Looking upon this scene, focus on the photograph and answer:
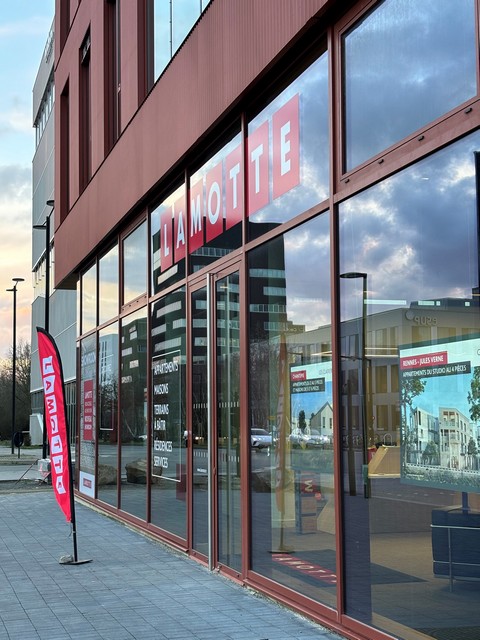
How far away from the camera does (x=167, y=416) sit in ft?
38.1

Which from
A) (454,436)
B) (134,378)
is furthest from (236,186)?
(134,378)

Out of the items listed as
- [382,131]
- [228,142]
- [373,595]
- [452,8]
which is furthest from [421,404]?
[228,142]

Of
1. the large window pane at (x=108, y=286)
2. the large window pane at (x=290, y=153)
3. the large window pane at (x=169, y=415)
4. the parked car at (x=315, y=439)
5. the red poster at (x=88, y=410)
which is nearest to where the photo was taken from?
the parked car at (x=315, y=439)

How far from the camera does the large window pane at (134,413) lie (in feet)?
42.4

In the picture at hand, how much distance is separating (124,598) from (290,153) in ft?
13.7

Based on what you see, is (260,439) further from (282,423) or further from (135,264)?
(135,264)

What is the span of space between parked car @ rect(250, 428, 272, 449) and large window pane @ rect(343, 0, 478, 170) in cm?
265

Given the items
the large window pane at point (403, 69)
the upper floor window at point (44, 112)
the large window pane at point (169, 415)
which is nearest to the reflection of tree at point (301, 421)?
the large window pane at point (403, 69)

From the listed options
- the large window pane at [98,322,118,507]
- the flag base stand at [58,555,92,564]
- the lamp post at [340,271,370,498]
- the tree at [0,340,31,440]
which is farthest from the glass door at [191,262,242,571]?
the tree at [0,340,31,440]

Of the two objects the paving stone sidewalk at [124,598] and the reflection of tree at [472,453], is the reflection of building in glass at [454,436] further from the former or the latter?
the paving stone sidewalk at [124,598]

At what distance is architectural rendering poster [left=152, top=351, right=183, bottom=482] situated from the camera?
11.1 meters

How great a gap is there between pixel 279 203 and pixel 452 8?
282cm

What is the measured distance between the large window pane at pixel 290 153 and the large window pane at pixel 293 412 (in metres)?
0.25

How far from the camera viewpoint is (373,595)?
6023 millimetres
